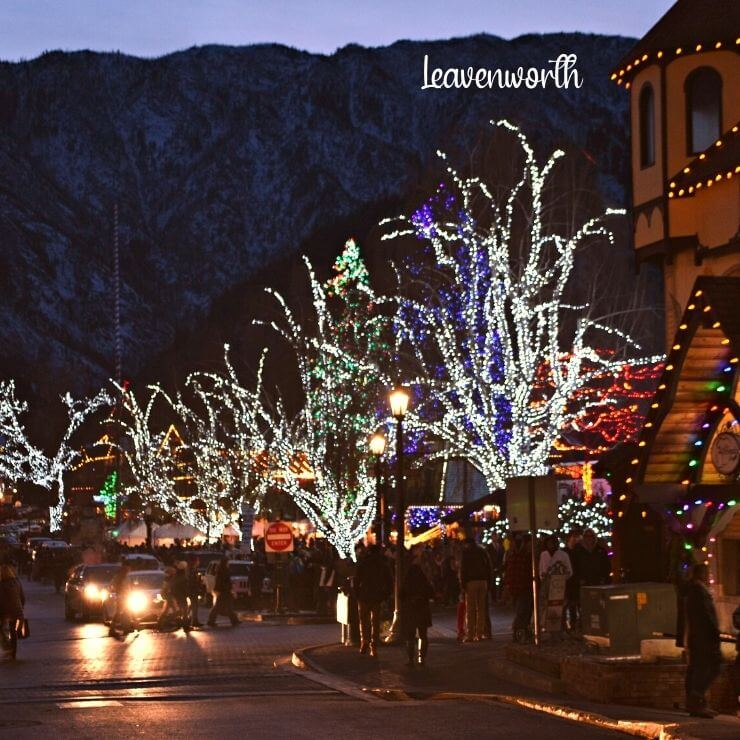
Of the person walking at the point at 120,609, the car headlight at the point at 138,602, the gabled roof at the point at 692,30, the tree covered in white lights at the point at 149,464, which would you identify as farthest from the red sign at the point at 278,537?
the tree covered in white lights at the point at 149,464

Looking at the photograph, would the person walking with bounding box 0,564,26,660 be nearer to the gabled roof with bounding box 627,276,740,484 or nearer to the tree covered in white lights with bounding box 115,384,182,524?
the gabled roof with bounding box 627,276,740,484

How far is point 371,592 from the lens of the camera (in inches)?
1019

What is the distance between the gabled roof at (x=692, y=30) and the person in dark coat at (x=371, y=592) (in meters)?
10.4

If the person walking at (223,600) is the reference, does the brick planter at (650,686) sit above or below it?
below

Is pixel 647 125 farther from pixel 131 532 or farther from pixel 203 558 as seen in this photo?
pixel 131 532

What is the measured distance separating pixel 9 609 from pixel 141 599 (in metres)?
9.32

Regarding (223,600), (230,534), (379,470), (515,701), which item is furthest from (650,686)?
(230,534)

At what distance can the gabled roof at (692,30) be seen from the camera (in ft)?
95.3

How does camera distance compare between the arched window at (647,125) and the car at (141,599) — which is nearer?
the arched window at (647,125)

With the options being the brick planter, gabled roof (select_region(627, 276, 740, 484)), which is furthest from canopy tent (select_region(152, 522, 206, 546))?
the brick planter

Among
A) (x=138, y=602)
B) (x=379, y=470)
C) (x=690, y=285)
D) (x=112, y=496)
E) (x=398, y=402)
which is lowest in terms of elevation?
(x=138, y=602)

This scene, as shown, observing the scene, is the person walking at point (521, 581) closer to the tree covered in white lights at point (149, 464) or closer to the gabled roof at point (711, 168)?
the gabled roof at point (711, 168)

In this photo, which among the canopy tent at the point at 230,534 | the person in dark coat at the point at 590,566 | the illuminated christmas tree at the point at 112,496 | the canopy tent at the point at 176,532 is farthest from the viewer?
the illuminated christmas tree at the point at 112,496

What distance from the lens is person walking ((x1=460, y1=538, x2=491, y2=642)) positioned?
2766cm
